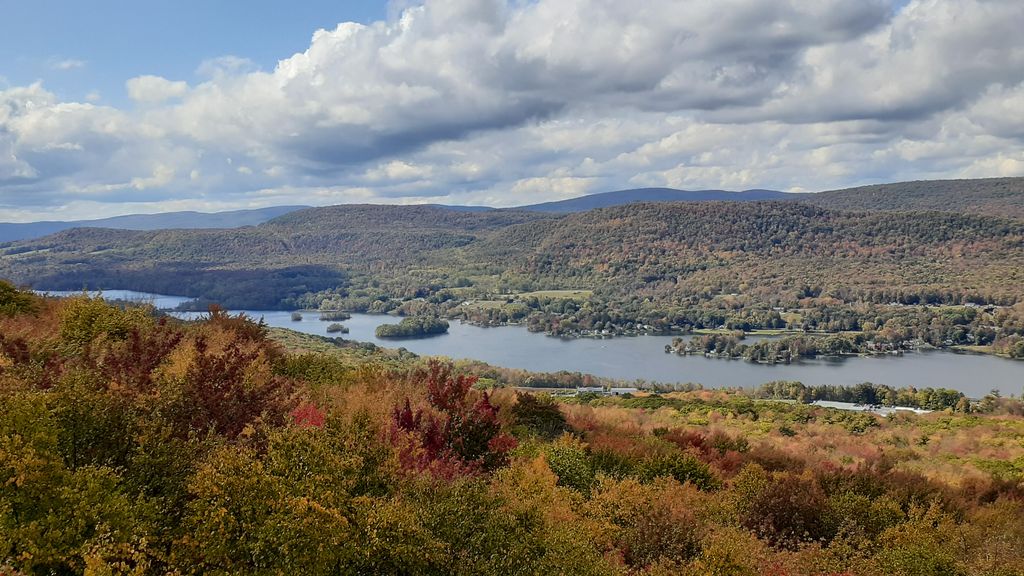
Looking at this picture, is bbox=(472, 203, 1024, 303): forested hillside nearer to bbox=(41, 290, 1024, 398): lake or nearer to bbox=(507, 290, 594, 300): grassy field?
bbox=(507, 290, 594, 300): grassy field

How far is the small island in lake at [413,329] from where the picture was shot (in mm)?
129625

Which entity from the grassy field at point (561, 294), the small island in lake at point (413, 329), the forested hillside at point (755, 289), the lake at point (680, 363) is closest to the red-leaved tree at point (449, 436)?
the lake at point (680, 363)

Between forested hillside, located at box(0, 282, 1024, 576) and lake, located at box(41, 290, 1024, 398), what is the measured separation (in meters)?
74.2

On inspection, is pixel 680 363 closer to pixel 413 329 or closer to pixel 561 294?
pixel 413 329

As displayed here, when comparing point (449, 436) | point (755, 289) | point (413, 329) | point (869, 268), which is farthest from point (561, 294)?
point (449, 436)

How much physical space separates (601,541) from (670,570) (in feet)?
4.58

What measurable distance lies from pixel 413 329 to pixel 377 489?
126531 mm

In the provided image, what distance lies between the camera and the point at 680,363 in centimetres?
10381

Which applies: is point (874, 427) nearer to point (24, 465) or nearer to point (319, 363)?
point (319, 363)

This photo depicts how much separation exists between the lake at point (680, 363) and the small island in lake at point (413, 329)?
270cm

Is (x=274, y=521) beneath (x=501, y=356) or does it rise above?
above

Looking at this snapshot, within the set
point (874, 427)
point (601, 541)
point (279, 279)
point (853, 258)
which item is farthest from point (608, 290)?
point (601, 541)

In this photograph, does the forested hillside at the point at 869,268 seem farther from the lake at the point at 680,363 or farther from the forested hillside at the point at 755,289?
the lake at the point at 680,363

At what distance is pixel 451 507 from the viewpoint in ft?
22.9
